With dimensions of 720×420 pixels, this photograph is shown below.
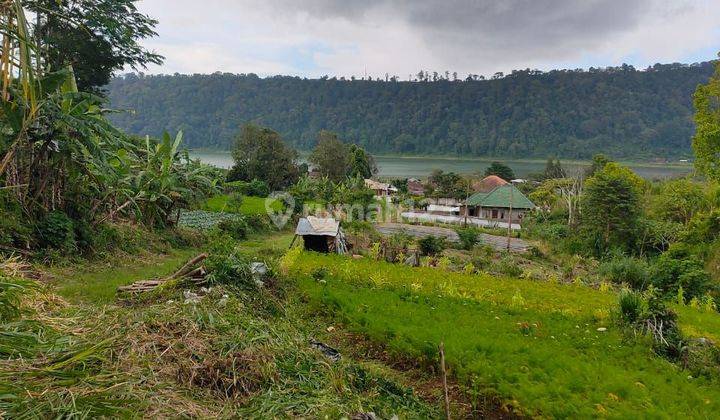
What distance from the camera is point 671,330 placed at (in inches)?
277

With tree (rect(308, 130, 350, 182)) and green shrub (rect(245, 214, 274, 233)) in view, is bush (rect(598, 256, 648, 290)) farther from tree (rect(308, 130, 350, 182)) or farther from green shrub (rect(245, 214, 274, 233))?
tree (rect(308, 130, 350, 182))

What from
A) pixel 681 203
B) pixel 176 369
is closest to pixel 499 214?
pixel 681 203

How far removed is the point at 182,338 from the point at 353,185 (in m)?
27.9

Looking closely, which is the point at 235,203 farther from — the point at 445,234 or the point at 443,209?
the point at 443,209

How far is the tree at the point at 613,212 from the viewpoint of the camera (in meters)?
23.3

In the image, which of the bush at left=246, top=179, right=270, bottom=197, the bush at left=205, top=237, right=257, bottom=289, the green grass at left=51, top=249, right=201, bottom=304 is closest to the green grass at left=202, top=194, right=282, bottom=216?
the bush at left=246, top=179, right=270, bottom=197

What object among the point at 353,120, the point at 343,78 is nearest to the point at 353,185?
the point at 353,120

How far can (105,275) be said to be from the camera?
29.8ft

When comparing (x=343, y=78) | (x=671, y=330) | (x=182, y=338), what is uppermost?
(x=343, y=78)

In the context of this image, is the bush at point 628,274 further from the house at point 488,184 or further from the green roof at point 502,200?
the house at point 488,184

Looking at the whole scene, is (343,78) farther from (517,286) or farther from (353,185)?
(517,286)

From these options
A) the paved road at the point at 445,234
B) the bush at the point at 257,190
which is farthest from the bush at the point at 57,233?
the bush at the point at 257,190

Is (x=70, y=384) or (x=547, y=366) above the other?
(x=70, y=384)

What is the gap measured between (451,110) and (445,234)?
378 feet
